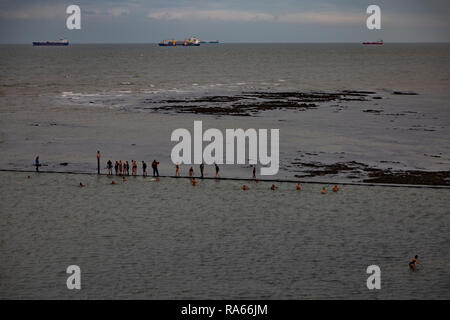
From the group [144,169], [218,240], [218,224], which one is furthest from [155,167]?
[218,240]

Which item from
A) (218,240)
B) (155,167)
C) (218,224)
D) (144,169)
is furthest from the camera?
(144,169)

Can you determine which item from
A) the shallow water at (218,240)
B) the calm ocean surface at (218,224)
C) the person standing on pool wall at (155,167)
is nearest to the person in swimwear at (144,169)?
the person standing on pool wall at (155,167)

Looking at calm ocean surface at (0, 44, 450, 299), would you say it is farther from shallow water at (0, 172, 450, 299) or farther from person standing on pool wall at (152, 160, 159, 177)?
person standing on pool wall at (152, 160, 159, 177)

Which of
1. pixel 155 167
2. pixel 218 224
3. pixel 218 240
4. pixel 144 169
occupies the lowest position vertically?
pixel 218 240

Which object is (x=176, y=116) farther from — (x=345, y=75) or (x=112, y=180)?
(x=345, y=75)

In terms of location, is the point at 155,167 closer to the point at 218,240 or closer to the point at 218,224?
the point at 218,224

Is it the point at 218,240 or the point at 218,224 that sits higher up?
the point at 218,224

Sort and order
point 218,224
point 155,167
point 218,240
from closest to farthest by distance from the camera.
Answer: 1. point 218,240
2. point 218,224
3. point 155,167

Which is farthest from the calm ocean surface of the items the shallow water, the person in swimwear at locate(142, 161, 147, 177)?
the person in swimwear at locate(142, 161, 147, 177)

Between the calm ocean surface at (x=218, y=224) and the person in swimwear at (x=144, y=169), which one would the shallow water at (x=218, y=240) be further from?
the person in swimwear at (x=144, y=169)
